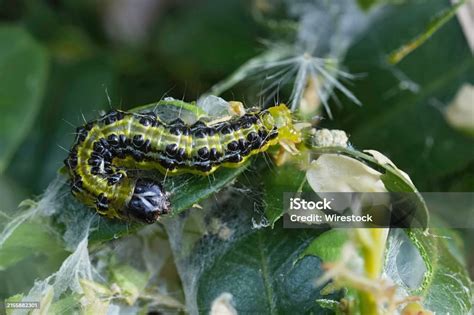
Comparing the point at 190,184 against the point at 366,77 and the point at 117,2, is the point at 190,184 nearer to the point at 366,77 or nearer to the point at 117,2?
the point at 366,77

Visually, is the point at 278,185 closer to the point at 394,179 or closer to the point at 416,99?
the point at 394,179

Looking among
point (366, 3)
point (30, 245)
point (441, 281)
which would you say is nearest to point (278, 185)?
point (441, 281)

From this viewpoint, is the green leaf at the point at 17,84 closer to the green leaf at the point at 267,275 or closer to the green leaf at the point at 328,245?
the green leaf at the point at 267,275

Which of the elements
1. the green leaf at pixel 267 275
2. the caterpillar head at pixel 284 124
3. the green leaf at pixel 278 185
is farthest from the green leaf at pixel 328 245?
the caterpillar head at pixel 284 124

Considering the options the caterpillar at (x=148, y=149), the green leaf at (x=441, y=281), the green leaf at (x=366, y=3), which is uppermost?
the green leaf at (x=366, y=3)

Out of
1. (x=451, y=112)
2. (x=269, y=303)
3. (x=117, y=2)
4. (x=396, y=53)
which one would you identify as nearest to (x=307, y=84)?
(x=396, y=53)
